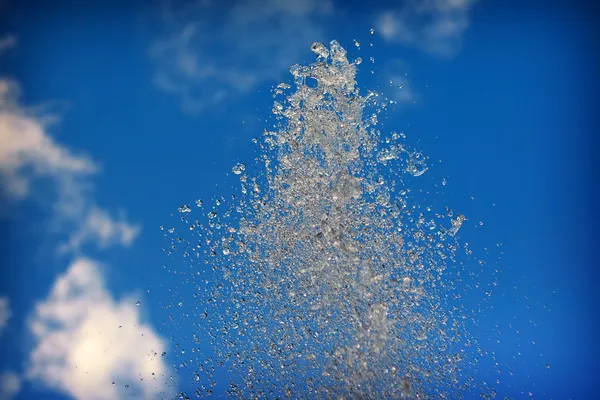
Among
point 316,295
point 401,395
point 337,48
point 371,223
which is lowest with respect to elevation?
point 401,395

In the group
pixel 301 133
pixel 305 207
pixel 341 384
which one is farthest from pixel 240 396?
pixel 301 133

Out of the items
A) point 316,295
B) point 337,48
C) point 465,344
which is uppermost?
point 337,48

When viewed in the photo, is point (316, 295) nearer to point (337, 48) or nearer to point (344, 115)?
point (344, 115)

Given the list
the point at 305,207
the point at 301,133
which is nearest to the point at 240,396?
the point at 305,207

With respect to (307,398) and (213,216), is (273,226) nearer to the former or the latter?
(213,216)

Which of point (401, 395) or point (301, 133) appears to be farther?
point (301, 133)

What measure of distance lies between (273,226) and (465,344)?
3.46m

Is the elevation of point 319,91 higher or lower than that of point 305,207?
higher

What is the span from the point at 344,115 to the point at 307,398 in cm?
439

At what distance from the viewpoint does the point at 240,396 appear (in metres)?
8.16

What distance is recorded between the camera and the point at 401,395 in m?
7.52

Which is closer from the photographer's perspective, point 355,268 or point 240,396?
point 355,268

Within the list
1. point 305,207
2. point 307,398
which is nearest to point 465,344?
point 307,398

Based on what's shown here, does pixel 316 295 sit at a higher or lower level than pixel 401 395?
higher
